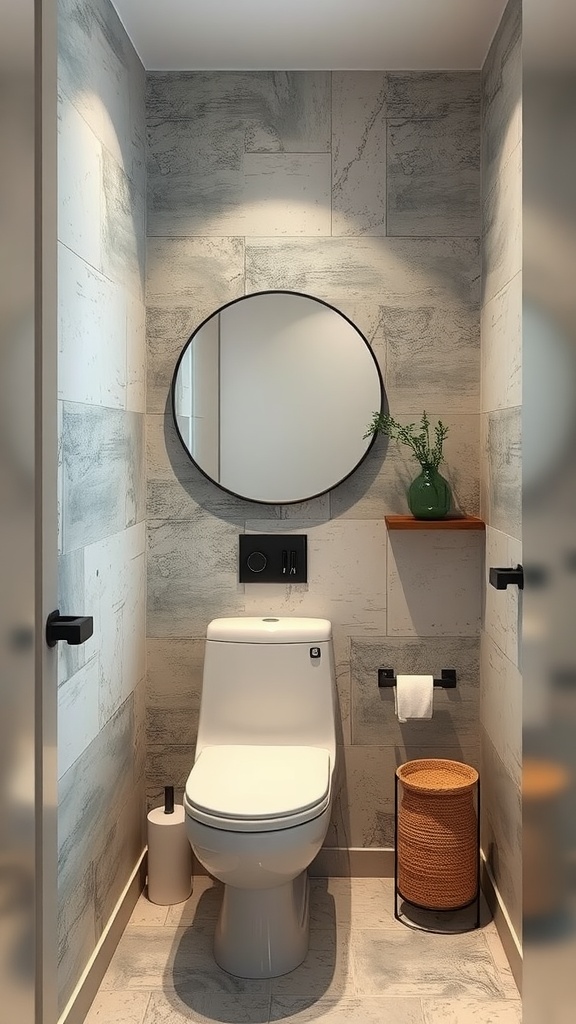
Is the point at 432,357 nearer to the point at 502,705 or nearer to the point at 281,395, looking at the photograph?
the point at 281,395

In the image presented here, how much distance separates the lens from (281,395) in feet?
8.66

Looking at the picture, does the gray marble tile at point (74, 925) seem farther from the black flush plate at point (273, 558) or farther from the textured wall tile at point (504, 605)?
the textured wall tile at point (504, 605)

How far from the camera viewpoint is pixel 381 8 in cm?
224

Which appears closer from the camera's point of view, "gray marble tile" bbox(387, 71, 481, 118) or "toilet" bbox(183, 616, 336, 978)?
"toilet" bbox(183, 616, 336, 978)

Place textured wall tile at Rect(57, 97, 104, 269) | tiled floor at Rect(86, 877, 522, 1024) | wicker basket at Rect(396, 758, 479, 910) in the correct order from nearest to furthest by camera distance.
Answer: textured wall tile at Rect(57, 97, 104, 269)
tiled floor at Rect(86, 877, 522, 1024)
wicker basket at Rect(396, 758, 479, 910)

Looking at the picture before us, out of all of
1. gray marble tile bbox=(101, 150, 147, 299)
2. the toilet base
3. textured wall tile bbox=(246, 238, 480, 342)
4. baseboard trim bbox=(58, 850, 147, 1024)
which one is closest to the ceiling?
gray marble tile bbox=(101, 150, 147, 299)

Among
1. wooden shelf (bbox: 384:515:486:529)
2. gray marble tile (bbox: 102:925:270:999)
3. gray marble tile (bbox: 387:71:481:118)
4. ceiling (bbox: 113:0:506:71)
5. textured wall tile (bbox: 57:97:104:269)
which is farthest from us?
gray marble tile (bbox: 387:71:481:118)

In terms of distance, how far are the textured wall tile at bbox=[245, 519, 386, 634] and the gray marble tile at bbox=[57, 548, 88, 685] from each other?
0.82m

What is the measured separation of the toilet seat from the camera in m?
1.97

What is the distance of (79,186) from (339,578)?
4.46 ft

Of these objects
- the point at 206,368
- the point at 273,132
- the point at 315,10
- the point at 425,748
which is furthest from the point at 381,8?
the point at 425,748

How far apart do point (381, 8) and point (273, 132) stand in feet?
1.66

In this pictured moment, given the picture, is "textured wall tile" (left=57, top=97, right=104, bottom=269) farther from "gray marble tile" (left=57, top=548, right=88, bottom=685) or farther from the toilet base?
the toilet base

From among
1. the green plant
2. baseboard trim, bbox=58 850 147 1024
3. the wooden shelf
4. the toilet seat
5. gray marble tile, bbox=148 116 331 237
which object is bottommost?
baseboard trim, bbox=58 850 147 1024
